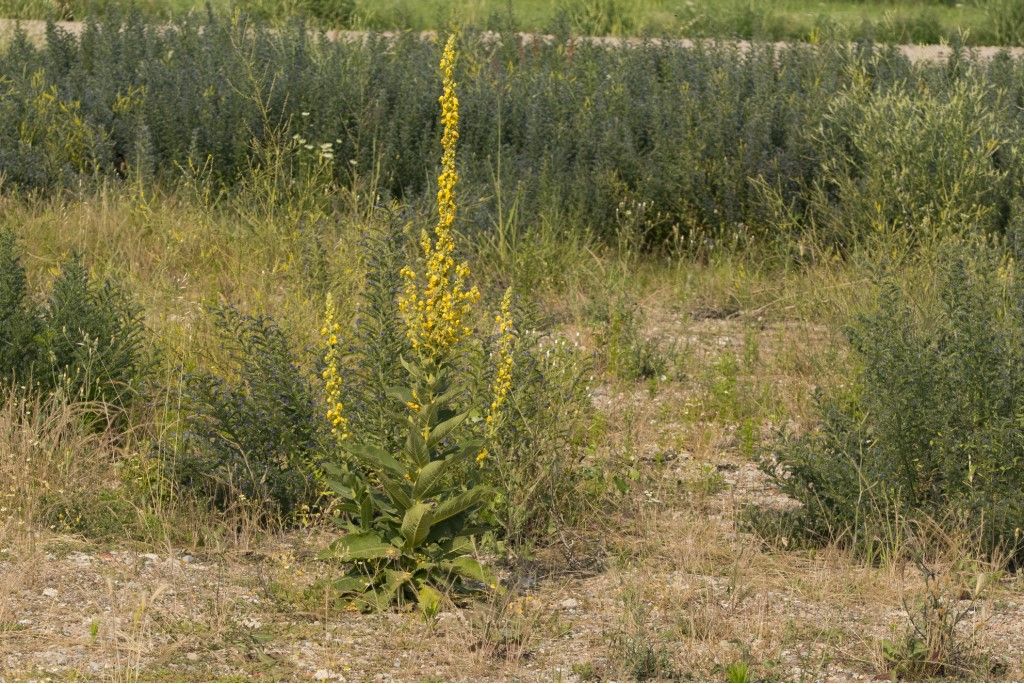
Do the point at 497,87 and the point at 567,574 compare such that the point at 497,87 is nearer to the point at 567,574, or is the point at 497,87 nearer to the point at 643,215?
the point at 643,215

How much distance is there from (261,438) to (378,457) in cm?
96

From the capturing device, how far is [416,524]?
440cm

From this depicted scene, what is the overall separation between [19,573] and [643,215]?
4.69 m

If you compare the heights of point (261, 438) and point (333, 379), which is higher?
point (333, 379)

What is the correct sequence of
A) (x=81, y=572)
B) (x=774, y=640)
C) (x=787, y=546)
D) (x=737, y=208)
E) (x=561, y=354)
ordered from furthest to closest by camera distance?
(x=737, y=208), (x=561, y=354), (x=787, y=546), (x=81, y=572), (x=774, y=640)

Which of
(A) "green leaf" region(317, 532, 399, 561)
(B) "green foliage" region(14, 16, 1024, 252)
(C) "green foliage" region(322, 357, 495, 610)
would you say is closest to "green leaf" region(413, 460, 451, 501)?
(C) "green foliage" region(322, 357, 495, 610)

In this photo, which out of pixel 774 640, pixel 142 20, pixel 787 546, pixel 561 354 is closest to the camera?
pixel 774 640

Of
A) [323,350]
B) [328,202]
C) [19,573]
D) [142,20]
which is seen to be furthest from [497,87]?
[19,573]

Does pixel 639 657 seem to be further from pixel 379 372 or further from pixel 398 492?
pixel 379 372

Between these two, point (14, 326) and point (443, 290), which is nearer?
point (443, 290)

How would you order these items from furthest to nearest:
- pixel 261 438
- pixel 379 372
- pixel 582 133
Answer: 1. pixel 582 133
2. pixel 261 438
3. pixel 379 372

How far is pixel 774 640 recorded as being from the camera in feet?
13.8

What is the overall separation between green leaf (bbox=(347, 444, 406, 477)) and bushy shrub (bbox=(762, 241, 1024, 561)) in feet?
4.74

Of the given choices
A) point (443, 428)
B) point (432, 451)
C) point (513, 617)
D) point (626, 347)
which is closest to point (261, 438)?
point (432, 451)
